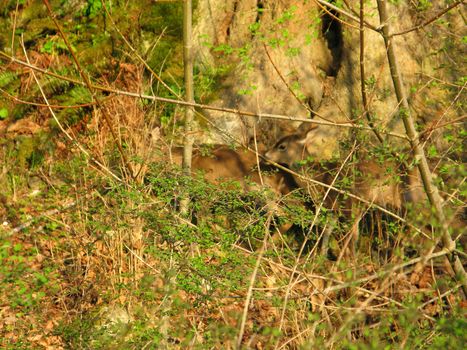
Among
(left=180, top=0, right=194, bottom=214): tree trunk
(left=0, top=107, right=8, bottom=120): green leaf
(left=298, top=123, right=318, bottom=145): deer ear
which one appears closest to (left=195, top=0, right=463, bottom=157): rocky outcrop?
(left=298, top=123, right=318, bottom=145): deer ear

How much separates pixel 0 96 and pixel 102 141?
2566 millimetres

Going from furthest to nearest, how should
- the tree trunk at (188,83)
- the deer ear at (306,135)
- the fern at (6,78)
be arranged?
the fern at (6,78) → the deer ear at (306,135) → the tree trunk at (188,83)

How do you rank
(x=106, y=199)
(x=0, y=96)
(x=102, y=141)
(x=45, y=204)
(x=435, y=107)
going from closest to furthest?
(x=106, y=199)
(x=102, y=141)
(x=45, y=204)
(x=435, y=107)
(x=0, y=96)

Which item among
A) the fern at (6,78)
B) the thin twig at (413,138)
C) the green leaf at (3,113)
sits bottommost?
the green leaf at (3,113)

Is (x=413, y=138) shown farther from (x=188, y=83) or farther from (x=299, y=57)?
(x=299, y=57)

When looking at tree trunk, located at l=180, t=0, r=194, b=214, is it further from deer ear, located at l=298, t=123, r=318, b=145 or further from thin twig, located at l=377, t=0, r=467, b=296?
thin twig, located at l=377, t=0, r=467, b=296

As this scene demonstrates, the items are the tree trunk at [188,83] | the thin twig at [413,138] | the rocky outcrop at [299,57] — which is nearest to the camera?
the thin twig at [413,138]

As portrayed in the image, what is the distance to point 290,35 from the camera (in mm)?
8469

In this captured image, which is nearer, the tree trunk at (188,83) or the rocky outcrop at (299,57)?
the tree trunk at (188,83)

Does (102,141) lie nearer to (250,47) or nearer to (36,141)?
(36,141)

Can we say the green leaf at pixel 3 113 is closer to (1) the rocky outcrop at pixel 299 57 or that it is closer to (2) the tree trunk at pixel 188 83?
(1) the rocky outcrop at pixel 299 57

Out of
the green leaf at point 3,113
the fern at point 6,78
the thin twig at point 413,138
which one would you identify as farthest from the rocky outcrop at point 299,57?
the thin twig at point 413,138

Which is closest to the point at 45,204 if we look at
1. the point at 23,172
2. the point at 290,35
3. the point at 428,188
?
the point at 23,172

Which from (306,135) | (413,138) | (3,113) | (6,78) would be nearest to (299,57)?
(306,135)
